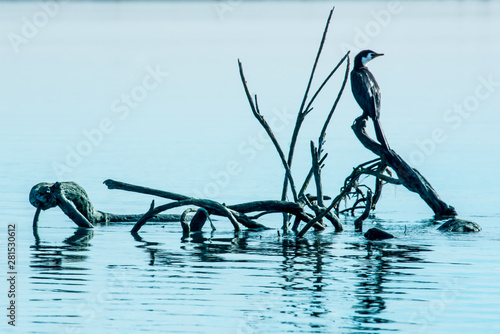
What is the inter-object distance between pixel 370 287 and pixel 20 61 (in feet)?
143

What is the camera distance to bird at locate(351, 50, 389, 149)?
14641 millimetres

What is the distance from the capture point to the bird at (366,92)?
14.6 metres

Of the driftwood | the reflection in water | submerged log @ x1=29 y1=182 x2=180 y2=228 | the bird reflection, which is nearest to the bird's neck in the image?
the driftwood

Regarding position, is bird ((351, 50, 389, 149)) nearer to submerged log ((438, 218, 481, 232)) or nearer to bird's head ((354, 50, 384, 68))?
bird's head ((354, 50, 384, 68))

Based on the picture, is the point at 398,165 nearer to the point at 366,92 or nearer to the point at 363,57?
the point at 366,92

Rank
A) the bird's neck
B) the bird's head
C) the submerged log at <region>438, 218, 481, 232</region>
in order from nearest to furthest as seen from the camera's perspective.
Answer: the bird's head, the bird's neck, the submerged log at <region>438, 218, 481, 232</region>

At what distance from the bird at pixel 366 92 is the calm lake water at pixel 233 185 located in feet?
5.05

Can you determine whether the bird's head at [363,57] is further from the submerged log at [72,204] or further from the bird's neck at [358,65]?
the submerged log at [72,204]

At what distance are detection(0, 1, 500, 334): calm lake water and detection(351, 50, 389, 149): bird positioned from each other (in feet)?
5.05

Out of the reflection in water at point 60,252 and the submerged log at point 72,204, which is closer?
the reflection in water at point 60,252

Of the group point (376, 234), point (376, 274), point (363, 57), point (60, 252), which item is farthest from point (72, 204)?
point (376, 274)

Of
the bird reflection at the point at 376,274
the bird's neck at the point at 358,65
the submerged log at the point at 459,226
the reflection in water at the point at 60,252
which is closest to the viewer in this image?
the bird reflection at the point at 376,274

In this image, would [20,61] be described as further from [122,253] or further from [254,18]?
[254,18]

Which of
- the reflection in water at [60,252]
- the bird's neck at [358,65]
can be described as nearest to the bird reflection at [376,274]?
the bird's neck at [358,65]
